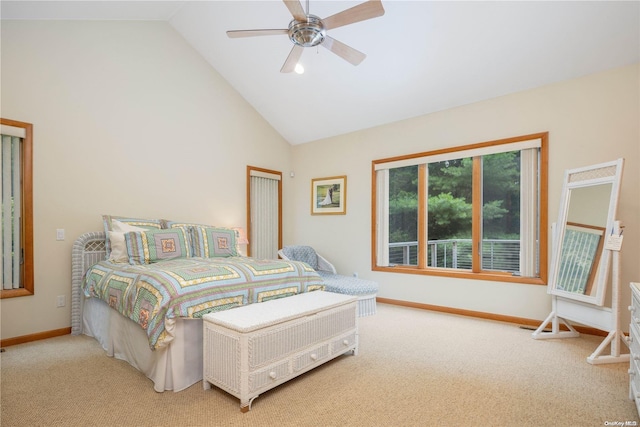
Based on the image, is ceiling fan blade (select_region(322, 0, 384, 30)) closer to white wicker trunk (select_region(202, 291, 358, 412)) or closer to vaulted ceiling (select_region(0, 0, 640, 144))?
vaulted ceiling (select_region(0, 0, 640, 144))

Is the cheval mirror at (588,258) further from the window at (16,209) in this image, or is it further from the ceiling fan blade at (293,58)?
the window at (16,209)

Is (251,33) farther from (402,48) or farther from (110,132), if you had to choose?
(110,132)

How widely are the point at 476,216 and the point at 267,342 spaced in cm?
311

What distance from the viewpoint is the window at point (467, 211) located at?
3.65 metres

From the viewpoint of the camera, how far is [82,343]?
309 centimetres

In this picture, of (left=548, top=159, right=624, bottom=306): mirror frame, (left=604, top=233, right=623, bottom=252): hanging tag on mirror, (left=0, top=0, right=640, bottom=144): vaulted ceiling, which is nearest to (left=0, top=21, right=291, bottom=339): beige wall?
(left=0, top=0, right=640, bottom=144): vaulted ceiling

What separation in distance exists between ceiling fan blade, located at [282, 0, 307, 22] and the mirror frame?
284 centimetres

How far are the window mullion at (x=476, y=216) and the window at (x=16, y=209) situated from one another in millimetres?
4734

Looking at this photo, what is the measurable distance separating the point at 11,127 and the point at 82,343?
211 cm

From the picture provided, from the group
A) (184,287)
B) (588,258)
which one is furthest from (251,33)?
(588,258)

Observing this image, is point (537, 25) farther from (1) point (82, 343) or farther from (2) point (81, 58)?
(1) point (82, 343)

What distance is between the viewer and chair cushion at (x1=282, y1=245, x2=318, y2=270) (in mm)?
4855

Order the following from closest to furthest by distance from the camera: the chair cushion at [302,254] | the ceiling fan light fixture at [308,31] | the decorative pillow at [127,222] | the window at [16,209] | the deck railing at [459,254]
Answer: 1. the ceiling fan light fixture at [308,31]
2. the window at [16,209]
3. the decorative pillow at [127,222]
4. the deck railing at [459,254]
5. the chair cushion at [302,254]

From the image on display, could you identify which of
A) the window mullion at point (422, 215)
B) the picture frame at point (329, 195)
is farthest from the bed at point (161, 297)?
the picture frame at point (329, 195)
